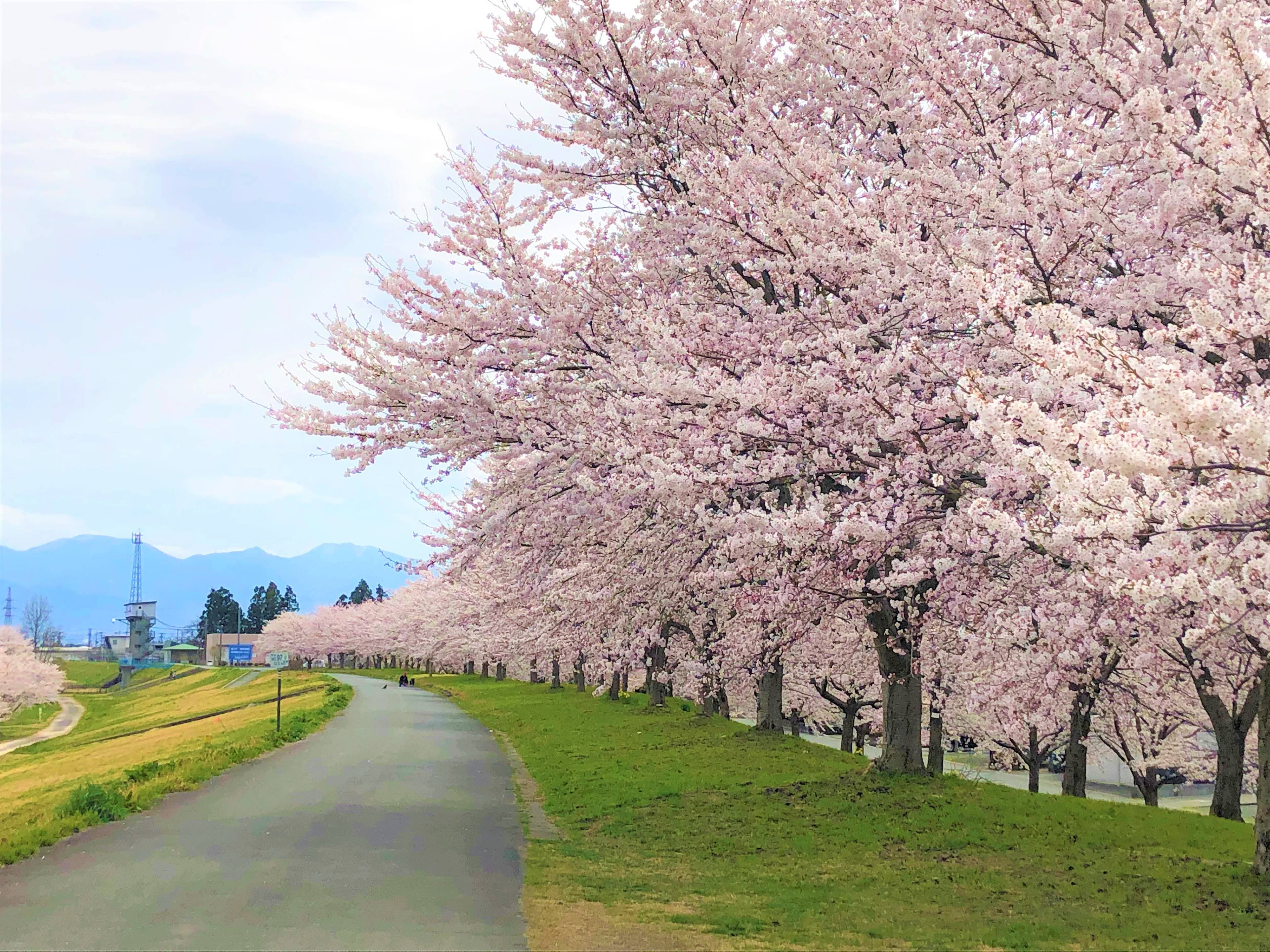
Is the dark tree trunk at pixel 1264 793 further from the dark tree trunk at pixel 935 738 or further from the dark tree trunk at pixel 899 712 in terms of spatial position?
the dark tree trunk at pixel 935 738

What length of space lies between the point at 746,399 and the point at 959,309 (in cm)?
242

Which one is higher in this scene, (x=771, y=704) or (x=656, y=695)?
(x=771, y=704)

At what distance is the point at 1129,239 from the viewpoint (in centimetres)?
999

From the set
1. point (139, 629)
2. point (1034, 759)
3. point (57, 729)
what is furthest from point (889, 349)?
point (139, 629)

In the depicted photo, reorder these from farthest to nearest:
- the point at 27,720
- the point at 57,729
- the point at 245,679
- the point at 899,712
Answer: the point at 245,679 → the point at 27,720 → the point at 57,729 → the point at 899,712

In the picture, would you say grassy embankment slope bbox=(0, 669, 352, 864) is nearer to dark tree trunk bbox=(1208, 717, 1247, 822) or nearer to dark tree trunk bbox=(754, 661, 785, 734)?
dark tree trunk bbox=(754, 661, 785, 734)

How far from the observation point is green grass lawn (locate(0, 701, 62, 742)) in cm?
7706

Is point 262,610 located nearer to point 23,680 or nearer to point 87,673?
point 87,673

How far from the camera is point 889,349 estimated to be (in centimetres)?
1163

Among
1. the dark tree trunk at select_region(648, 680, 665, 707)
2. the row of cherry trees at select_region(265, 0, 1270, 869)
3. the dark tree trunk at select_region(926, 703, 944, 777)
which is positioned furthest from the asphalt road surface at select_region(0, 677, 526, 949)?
the dark tree trunk at select_region(648, 680, 665, 707)

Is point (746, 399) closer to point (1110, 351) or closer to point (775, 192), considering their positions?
point (775, 192)

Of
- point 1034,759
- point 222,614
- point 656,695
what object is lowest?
point 222,614

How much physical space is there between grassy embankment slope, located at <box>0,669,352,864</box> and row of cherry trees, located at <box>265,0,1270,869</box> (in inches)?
259

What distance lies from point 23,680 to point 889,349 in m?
98.0
